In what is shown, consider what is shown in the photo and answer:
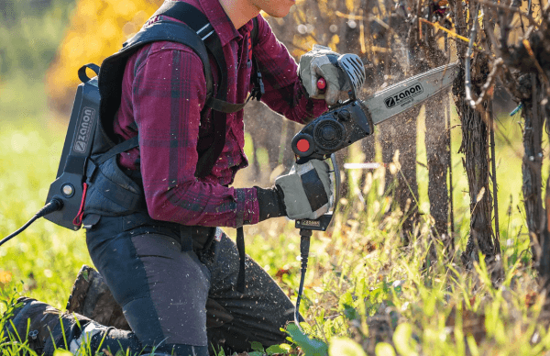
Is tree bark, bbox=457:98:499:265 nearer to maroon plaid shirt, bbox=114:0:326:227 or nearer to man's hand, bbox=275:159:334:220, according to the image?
man's hand, bbox=275:159:334:220

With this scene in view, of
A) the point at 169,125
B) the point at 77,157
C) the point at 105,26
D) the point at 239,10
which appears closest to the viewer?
the point at 169,125

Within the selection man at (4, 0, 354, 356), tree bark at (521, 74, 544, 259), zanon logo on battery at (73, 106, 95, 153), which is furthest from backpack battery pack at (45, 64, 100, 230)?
tree bark at (521, 74, 544, 259)

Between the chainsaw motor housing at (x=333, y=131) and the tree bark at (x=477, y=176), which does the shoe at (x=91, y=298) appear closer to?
the chainsaw motor housing at (x=333, y=131)

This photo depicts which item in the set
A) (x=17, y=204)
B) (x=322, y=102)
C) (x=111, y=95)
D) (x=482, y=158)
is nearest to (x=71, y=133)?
(x=111, y=95)

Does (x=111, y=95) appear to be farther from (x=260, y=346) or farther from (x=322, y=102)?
(x=260, y=346)

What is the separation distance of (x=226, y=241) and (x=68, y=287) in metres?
1.34

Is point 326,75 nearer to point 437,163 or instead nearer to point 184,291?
point 437,163

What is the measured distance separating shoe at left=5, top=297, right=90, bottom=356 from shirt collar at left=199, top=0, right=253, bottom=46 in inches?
53.3

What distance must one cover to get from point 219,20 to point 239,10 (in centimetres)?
11

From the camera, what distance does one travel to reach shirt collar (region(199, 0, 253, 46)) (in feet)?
6.75

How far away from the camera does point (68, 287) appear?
10.6 ft

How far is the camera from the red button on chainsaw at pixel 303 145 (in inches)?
81.7

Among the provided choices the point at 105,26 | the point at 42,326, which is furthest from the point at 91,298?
the point at 105,26

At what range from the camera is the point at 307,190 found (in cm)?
202
